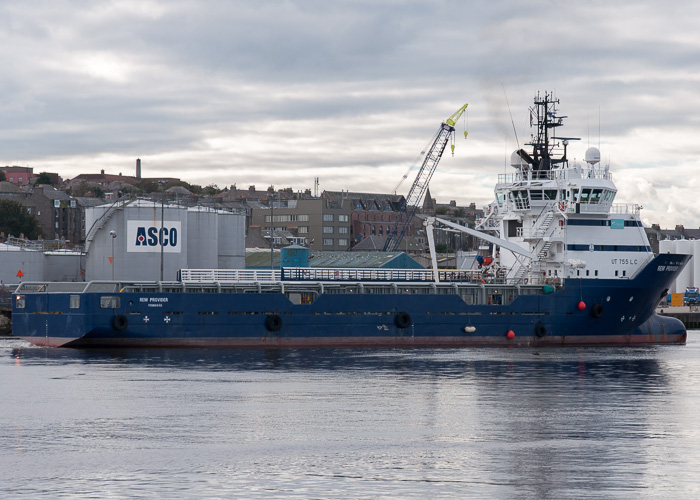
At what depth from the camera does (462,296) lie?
59531 millimetres

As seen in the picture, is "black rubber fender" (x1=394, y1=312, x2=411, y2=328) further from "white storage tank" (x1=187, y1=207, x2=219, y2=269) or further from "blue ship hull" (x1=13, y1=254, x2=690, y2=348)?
"white storage tank" (x1=187, y1=207, x2=219, y2=269)

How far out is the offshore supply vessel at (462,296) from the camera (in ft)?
176

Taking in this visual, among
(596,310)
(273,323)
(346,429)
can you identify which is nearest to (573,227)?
(596,310)

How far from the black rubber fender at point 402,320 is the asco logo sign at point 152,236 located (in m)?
28.2

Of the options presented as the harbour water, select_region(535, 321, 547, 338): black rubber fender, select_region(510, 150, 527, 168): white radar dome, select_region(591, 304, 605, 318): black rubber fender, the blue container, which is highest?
select_region(510, 150, 527, 168): white radar dome

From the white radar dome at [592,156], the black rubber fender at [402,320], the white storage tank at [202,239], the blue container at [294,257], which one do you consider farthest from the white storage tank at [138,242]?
the white radar dome at [592,156]

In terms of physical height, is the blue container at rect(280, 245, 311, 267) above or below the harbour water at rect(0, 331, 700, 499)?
above

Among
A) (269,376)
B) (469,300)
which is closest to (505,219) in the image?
(469,300)

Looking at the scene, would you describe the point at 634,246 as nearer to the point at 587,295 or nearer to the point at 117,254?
the point at 587,295

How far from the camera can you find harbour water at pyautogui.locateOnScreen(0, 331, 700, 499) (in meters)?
23.0

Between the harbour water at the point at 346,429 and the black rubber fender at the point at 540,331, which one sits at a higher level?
the black rubber fender at the point at 540,331

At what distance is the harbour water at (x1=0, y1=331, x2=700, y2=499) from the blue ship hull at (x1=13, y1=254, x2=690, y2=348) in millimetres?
4857

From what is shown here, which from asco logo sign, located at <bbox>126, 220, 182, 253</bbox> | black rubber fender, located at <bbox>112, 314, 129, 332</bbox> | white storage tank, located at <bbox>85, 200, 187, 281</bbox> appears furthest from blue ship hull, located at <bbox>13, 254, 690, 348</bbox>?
asco logo sign, located at <bbox>126, 220, 182, 253</bbox>

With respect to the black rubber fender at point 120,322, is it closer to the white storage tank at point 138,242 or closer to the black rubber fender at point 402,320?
the black rubber fender at point 402,320
